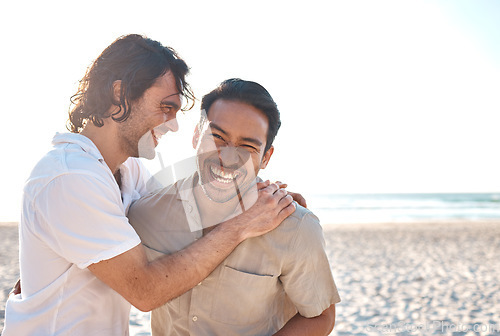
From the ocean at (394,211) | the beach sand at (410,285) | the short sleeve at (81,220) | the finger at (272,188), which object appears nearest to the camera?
the short sleeve at (81,220)

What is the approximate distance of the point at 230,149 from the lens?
247 centimetres

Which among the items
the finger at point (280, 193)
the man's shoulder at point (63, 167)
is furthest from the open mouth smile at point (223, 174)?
the man's shoulder at point (63, 167)

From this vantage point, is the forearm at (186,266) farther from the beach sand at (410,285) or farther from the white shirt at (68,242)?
the beach sand at (410,285)

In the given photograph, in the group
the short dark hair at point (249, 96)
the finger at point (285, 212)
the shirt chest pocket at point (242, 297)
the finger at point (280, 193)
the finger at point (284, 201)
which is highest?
the short dark hair at point (249, 96)

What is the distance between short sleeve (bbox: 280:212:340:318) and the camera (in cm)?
219

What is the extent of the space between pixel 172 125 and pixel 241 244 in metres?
0.96

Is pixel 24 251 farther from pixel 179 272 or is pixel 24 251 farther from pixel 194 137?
pixel 194 137

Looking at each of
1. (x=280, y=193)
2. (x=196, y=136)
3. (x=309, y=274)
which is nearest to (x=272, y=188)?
(x=280, y=193)

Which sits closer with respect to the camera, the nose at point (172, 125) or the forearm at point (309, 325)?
the forearm at point (309, 325)

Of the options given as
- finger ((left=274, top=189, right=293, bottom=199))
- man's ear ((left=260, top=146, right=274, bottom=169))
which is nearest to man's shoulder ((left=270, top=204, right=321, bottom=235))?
finger ((left=274, top=189, right=293, bottom=199))

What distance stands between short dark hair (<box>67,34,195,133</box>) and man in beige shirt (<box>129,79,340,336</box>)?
38cm

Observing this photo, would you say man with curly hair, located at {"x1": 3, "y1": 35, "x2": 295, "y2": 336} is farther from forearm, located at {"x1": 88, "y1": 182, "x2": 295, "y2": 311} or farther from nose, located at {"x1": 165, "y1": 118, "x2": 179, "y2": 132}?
nose, located at {"x1": 165, "y1": 118, "x2": 179, "y2": 132}

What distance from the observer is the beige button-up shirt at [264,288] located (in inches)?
86.5

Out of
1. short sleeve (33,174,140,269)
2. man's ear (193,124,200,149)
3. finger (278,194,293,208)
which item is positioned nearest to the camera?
short sleeve (33,174,140,269)
